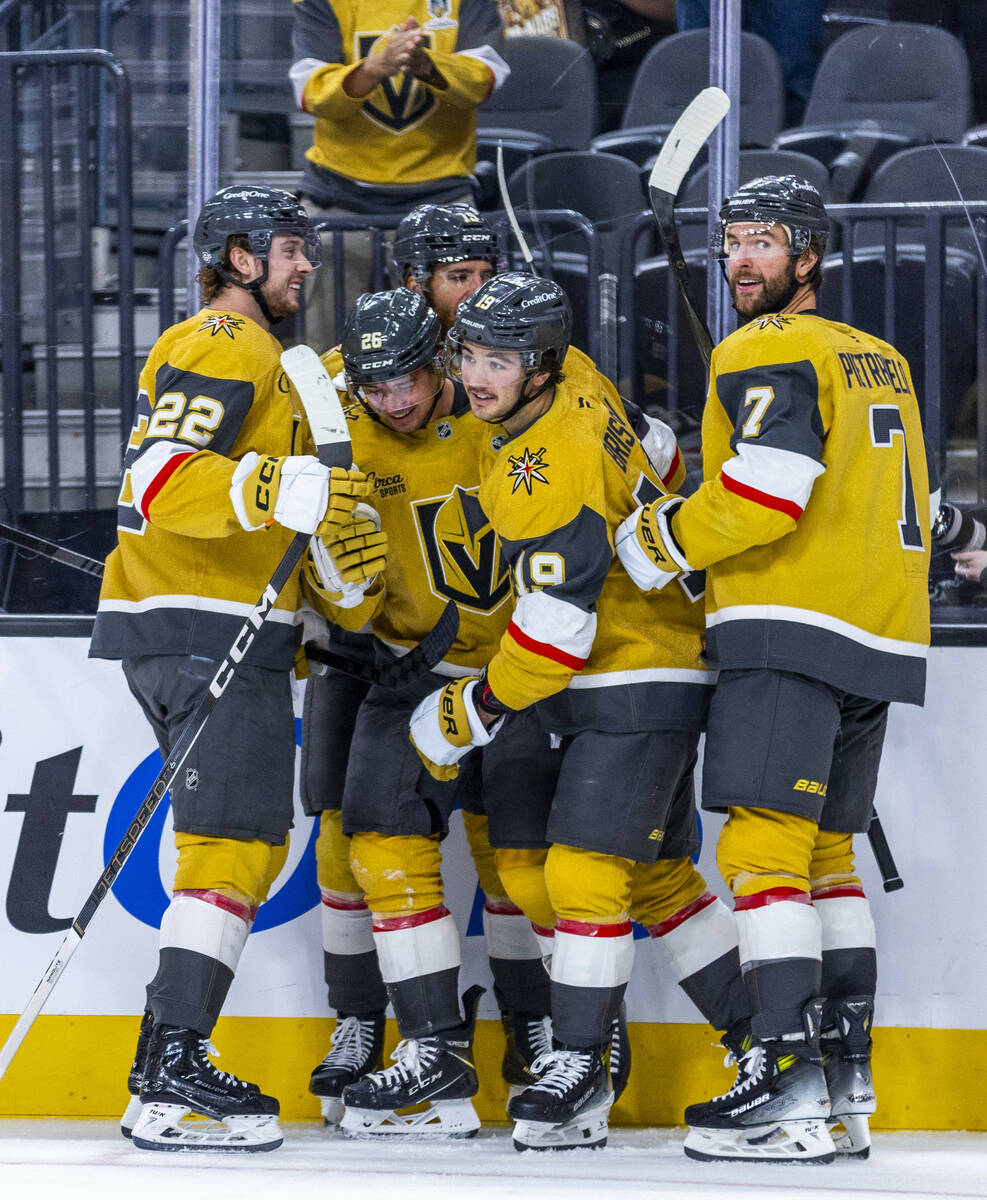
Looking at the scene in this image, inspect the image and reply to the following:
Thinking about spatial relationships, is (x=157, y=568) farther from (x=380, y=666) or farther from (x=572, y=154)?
(x=572, y=154)

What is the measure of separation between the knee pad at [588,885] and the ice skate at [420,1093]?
36 cm

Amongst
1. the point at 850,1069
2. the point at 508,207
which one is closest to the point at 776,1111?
the point at 850,1069

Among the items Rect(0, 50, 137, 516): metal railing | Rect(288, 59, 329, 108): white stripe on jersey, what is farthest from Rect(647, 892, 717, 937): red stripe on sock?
Rect(288, 59, 329, 108): white stripe on jersey

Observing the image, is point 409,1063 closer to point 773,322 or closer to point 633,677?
point 633,677

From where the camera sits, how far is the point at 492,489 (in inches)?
98.9

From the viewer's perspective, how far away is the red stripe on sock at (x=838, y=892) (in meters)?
2.61

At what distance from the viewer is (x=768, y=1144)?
7.84ft

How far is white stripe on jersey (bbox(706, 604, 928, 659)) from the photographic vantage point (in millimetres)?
2434

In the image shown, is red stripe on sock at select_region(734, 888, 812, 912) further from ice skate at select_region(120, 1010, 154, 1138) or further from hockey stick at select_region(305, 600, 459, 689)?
ice skate at select_region(120, 1010, 154, 1138)

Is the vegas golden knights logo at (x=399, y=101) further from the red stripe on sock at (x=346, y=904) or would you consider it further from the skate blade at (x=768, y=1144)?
Result: the skate blade at (x=768, y=1144)

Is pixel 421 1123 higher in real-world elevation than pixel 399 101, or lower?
lower

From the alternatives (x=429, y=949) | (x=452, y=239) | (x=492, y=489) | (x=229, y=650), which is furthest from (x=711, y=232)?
(x=429, y=949)

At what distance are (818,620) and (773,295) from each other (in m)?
0.59

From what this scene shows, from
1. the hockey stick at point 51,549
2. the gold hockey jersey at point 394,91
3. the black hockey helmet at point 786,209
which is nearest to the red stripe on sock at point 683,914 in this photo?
the black hockey helmet at point 786,209
